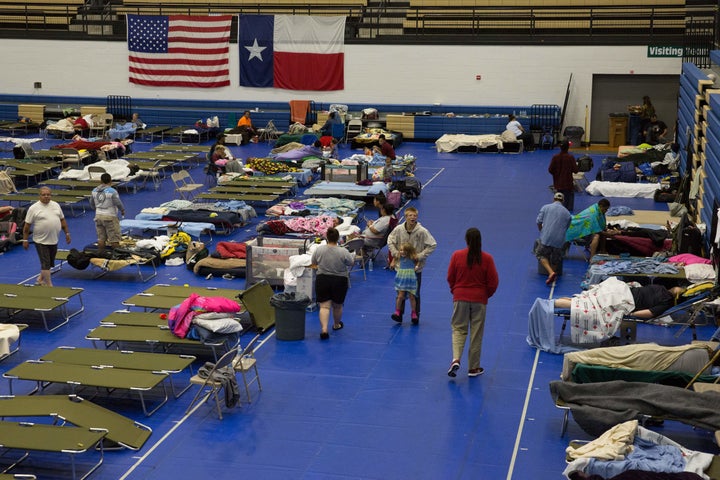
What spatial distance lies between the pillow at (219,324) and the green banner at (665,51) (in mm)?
21968

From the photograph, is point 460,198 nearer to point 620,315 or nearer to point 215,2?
point 620,315

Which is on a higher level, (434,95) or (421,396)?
(434,95)

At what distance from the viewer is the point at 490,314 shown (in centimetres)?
1470

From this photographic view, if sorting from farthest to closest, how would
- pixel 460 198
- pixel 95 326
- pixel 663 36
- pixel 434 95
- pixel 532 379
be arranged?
pixel 434 95, pixel 663 36, pixel 460 198, pixel 95 326, pixel 532 379

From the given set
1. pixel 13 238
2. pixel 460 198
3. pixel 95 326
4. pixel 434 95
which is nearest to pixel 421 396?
pixel 95 326

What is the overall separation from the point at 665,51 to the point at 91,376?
23.9 metres

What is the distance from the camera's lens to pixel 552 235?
629 inches

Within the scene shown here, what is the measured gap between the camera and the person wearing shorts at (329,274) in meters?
13.5

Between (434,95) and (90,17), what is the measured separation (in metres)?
13.6

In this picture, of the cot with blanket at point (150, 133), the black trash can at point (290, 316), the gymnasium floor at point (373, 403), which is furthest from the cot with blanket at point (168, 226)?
the cot with blanket at point (150, 133)

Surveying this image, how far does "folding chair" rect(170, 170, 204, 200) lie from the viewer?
73.1 ft

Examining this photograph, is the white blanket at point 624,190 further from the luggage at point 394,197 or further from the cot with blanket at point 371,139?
the cot with blanket at point 371,139

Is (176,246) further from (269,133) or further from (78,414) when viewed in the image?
(269,133)

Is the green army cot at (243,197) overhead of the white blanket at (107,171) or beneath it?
beneath
